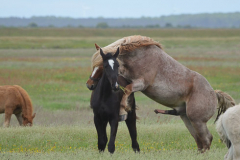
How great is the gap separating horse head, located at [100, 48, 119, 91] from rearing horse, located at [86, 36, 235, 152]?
50 cm

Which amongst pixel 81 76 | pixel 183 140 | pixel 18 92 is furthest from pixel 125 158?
pixel 81 76

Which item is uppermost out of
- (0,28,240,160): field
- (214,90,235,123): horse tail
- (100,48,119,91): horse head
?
(100,48,119,91): horse head

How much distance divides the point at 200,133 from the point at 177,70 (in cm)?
144

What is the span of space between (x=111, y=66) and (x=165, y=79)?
1.51 m

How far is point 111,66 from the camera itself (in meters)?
7.59

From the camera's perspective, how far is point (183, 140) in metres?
10.2

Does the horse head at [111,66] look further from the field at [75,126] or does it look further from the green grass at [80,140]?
the green grass at [80,140]

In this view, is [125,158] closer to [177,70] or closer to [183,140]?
[177,70]

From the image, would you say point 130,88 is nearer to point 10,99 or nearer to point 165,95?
point 165,95

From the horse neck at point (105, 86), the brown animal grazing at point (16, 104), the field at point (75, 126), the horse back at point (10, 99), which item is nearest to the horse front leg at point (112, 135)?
the field at point (75, 126)

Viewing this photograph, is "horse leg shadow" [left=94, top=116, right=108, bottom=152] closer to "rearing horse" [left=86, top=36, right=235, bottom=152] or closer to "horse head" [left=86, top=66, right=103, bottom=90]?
"horse head" [left=86, top=66, right=103, bottom=90]

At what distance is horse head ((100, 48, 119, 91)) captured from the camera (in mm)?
7488

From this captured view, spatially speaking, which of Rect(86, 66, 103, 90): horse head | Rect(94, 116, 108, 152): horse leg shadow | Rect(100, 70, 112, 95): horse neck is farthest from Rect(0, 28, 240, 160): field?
Rect(86, 66, 103, 90): horse head

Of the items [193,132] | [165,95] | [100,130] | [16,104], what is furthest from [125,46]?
[16,104]
